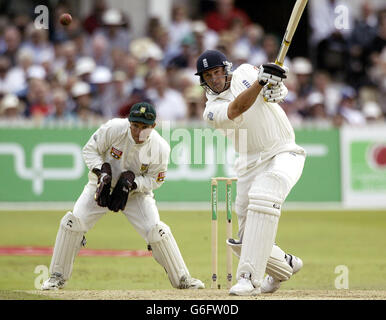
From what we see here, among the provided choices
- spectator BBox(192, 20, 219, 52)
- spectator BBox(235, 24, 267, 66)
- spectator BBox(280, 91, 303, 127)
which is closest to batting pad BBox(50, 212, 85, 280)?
spectator BBox(280, 91, 303, 127)

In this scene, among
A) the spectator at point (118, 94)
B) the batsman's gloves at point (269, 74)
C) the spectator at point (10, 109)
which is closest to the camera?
the batsman's gloves at point (269, 74)

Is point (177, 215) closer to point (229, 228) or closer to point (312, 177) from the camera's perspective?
point (312, 177)

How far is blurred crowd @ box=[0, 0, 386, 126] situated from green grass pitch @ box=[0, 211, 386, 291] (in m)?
1.91

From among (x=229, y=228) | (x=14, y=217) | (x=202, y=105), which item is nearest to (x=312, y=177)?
(x=202, y=105)

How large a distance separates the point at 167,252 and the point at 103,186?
2.89 feet

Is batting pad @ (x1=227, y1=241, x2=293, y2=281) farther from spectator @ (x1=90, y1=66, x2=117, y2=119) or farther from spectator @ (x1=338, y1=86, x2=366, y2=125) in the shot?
spectator @ (x1=338, y1=86, x2=366, y2=125)

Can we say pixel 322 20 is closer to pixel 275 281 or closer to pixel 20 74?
pixel 20 74

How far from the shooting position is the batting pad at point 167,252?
7.91 metres

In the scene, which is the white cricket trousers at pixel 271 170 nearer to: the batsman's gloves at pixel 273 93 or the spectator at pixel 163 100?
the batsman's gloves at pixel 273 93

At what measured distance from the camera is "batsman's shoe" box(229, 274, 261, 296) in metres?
6.64

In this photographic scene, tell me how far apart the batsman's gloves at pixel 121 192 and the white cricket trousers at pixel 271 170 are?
0.99 metres

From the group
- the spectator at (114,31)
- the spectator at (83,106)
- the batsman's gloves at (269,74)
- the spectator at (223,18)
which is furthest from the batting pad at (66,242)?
the spectator at (223,18)
